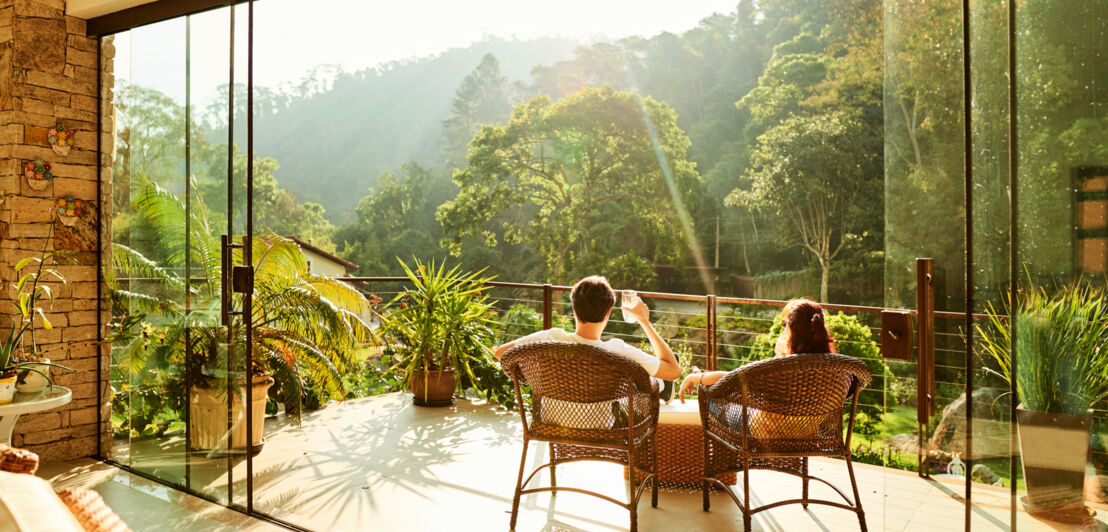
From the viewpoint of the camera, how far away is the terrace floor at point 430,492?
9.24 feet

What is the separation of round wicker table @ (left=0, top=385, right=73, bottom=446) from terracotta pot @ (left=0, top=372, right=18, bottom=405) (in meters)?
0.02

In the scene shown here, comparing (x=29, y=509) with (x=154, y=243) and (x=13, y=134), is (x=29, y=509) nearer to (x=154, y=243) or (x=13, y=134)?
(x=154, y=243)

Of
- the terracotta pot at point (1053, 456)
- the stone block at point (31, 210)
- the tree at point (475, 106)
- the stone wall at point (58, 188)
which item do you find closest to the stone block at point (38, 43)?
the stone wall at point (58, 188)

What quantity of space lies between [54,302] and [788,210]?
14.4m

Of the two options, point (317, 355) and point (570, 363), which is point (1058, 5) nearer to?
point (570, 363)

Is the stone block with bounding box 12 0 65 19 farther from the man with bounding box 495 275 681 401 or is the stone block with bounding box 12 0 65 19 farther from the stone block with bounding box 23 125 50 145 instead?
the man with bounding box 495 275 681 401

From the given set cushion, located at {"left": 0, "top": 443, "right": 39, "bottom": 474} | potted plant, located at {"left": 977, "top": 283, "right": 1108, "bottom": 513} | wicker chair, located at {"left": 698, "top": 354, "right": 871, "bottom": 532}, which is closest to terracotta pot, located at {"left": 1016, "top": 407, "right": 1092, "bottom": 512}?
potted plant, located at {"left": 977, "top": 283, "right": 1108, "bottom": 513}

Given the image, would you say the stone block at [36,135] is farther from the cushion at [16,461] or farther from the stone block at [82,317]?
the cushion at [16,461]

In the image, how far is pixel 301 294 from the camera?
4277 millimetres

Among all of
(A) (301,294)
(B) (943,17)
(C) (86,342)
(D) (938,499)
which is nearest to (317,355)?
(A) (301,294)

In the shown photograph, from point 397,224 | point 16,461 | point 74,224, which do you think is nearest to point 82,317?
point 74,224

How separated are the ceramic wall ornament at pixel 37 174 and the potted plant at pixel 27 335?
1.11ft

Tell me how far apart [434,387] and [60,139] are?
2713mm

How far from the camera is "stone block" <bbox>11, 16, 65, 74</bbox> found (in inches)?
139
